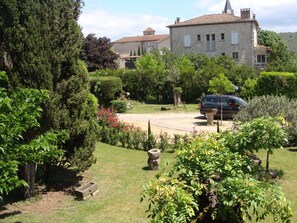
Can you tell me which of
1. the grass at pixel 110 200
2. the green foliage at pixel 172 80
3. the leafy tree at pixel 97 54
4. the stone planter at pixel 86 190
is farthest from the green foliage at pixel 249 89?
the leafy tree at pixel 97 54

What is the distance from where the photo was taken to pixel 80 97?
10.5 m

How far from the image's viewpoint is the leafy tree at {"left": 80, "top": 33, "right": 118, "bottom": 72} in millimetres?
48594

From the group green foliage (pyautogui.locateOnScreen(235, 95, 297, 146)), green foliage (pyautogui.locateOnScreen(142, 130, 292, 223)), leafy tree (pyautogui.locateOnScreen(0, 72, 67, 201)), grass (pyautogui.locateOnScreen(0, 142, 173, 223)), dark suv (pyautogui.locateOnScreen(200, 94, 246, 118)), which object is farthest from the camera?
dark suv (pyautogui.locateOnScreen(200, 94, 246, 118))

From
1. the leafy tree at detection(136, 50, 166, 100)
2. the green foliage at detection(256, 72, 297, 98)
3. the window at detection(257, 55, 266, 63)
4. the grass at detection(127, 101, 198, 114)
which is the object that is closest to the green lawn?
the green foliage at detection(256, 72, 297, 98)

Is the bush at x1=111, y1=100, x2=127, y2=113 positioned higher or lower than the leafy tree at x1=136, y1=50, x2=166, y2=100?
lower

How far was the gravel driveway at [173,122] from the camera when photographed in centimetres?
2172

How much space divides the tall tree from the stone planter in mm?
571

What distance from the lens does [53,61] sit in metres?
9.98

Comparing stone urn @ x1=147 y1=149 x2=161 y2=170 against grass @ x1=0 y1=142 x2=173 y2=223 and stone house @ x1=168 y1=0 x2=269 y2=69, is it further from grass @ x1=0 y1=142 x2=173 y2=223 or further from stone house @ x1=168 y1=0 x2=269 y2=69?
stone house @ x1=168 y1=0 x2=269 y2=69

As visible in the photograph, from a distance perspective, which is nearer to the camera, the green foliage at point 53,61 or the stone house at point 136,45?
the green foliage at point 53,61

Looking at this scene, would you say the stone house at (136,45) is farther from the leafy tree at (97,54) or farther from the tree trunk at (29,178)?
the tree trunk at (29,178)

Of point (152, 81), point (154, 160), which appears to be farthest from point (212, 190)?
point (152, 81)

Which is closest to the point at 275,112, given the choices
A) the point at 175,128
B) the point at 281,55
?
the point at 175,128

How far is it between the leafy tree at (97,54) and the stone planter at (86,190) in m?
39.3
